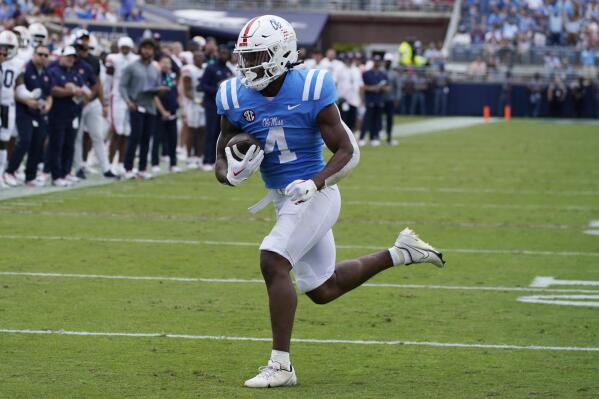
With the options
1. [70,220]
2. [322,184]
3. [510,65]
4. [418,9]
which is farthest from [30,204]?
[418,9]

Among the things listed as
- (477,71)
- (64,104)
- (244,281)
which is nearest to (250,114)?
(244,281)

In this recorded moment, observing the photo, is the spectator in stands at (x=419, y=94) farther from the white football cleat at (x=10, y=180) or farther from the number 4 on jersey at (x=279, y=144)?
the number 4 on jersey at (x=279, y=144)

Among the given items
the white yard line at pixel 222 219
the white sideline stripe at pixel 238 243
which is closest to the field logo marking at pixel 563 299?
the white sideline stripe at pixel 238 243

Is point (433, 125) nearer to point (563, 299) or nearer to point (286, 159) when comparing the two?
point (563, 299)

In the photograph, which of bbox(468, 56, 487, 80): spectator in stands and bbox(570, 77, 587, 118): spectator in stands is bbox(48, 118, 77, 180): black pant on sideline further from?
bbox(468, 56, 487, 80): spectator in stands

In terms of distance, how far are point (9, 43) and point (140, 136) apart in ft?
10.0

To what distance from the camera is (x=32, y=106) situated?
578 inches

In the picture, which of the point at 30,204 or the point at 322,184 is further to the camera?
the point at 30,204

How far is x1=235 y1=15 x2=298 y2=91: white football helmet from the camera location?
602 cm

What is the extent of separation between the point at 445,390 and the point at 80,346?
203 cm

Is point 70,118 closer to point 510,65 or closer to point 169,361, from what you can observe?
point 169,361

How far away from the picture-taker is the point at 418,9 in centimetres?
4881

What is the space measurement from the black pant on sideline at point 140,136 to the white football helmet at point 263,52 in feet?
35.4

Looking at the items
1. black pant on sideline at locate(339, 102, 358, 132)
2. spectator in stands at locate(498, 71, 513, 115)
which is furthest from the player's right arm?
spectator in stands at locate(498, 71, 513, 115)
